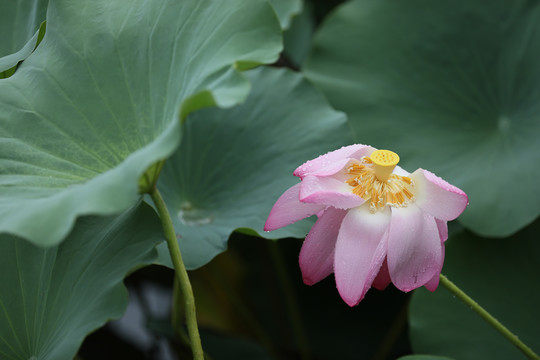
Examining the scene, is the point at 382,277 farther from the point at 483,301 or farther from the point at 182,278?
the point at 483,301

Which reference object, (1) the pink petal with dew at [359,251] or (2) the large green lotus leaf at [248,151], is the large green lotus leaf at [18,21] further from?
(1) the pink petal with dew at [359,251]

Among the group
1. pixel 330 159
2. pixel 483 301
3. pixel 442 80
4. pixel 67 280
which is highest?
pixel 330 159

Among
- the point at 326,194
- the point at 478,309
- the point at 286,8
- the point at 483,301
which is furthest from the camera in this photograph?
the point at 286,8

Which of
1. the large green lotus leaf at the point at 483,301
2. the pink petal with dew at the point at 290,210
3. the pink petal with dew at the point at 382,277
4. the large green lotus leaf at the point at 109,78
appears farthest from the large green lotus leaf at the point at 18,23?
the large green lotus leaf at the point at 483,301

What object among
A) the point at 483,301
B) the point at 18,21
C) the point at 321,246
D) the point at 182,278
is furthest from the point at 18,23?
the point at 483,301

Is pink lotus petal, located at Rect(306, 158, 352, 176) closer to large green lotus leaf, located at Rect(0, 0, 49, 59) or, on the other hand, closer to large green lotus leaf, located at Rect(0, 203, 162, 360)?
large green lotus leaf, located at Rect(0, 203, 162, 360)

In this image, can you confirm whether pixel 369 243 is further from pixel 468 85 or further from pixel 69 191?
pixel 468 85

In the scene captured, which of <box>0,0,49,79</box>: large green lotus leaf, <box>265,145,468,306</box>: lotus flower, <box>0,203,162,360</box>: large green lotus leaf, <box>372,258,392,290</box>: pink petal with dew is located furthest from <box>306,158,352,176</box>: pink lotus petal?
<box>0,0,49,79</box>: large green lotus leaf
